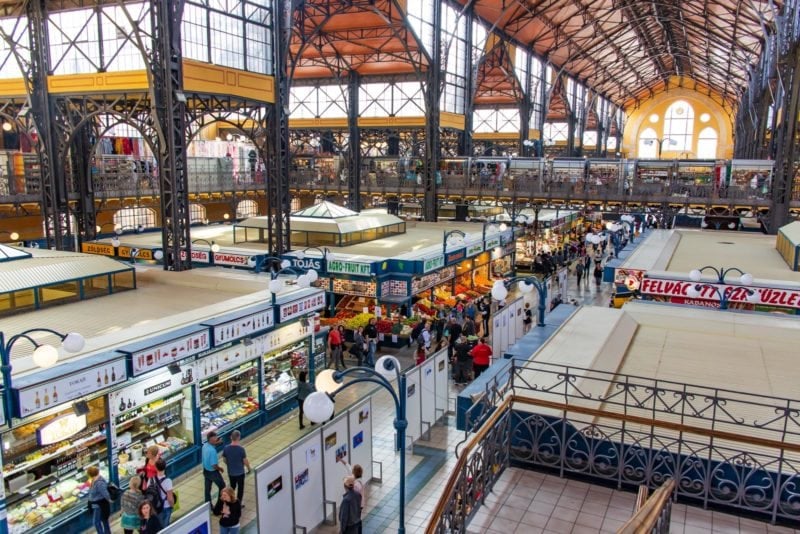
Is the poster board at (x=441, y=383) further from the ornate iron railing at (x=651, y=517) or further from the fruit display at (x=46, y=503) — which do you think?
the ornate iron railing at (x=651, y=517)

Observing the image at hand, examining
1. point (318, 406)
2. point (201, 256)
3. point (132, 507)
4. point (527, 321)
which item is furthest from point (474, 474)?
point (201, 256)

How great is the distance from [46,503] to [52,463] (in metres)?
0.63

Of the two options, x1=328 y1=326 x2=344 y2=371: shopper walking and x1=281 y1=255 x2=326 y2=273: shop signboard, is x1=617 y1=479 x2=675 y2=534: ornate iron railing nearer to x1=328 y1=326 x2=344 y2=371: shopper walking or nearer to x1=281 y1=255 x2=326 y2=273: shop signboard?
x1=328 y1=326 x2=344 y2=371: shopper walking

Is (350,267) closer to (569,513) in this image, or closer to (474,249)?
(474,249)

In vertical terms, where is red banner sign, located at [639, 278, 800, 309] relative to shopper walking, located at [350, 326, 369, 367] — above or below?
above

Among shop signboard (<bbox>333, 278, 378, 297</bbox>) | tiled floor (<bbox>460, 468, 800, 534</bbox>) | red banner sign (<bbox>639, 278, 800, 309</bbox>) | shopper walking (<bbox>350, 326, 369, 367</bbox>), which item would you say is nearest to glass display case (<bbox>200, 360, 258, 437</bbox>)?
shopper walking (<bbox>350, 326, 369, 367</bbox>)

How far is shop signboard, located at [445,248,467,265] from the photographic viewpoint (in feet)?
80.3

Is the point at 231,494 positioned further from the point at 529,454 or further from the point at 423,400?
the point at 423,400

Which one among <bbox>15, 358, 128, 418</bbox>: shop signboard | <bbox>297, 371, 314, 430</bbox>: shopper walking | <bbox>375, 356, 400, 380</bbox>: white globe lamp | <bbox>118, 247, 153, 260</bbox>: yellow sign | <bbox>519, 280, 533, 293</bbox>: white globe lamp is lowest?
<bbox>297, 371, 314, 430</bbox>: shopper walking

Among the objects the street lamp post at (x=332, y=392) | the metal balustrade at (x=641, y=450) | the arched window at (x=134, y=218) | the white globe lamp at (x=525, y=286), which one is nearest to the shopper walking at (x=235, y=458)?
the street lamp post at (x=332, y=392)

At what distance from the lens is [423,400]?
1405 cm

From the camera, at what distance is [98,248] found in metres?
25.2

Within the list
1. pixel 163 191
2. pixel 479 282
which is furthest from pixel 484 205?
pixel 163 191

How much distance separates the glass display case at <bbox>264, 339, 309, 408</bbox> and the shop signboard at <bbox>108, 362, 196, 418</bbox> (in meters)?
2.84
